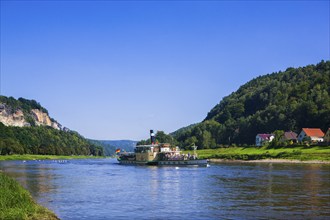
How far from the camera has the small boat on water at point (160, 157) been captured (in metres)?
126

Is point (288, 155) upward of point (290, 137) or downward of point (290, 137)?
downward

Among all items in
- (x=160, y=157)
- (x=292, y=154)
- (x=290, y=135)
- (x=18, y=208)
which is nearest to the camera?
(x=18, y=208)

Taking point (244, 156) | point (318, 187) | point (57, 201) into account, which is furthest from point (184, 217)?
point (244, 156)

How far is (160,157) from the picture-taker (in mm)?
141125

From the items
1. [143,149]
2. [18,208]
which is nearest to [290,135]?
[143,149]

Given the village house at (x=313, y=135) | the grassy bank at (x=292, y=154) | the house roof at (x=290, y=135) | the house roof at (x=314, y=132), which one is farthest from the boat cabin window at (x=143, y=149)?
the house roof at (x=314, y=132)

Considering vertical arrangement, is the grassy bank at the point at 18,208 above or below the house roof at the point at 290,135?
below

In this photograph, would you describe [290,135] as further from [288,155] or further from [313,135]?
[288,155]

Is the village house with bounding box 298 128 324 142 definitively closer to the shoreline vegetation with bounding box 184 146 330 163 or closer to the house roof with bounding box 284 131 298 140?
the house roof with bounding box 284 131 298 140

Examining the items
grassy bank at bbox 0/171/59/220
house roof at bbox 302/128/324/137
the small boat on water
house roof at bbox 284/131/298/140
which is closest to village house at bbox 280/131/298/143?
house roof at bbox 284/131/298/140

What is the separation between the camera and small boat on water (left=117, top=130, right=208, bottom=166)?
126 m

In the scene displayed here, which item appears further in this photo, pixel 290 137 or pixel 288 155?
pixel 290 137

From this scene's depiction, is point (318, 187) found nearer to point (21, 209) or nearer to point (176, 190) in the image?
point (176, 190)

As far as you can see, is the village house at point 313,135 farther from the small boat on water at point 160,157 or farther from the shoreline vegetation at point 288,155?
the small boat on water at point 160,157
